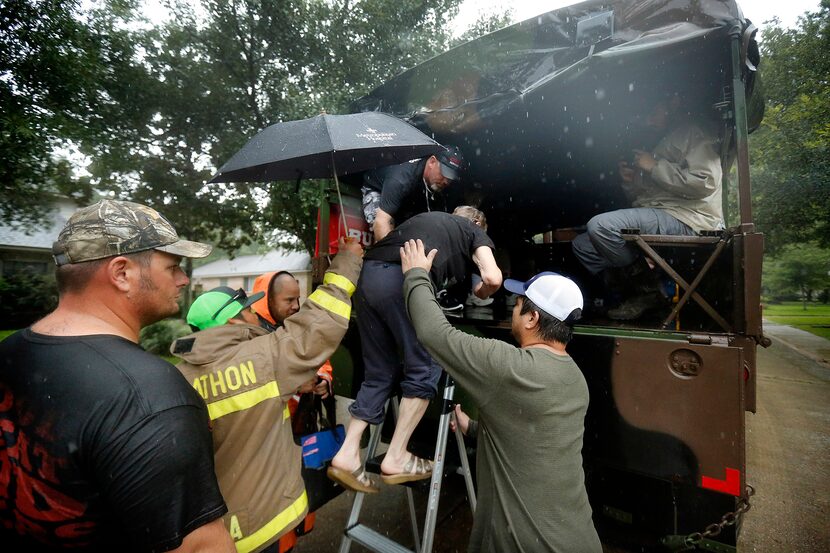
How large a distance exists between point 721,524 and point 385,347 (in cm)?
184

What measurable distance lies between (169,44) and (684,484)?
10.5 m

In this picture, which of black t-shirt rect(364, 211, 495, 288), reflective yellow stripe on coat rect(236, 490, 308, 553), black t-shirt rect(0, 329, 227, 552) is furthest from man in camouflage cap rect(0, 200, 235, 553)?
black t-shirt rect(364, 211, 495, 288)

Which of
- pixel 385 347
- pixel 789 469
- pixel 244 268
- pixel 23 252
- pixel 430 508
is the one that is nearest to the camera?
pixel 430 508

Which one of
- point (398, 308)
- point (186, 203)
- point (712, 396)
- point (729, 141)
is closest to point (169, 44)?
point (186, 203)

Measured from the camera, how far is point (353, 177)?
367cm

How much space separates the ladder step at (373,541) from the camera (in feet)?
6.70

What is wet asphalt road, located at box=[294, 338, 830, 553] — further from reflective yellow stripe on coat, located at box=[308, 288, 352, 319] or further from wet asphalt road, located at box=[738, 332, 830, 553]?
reflective yellow stripe on coat, located at box=[308, 288, 352, 319]

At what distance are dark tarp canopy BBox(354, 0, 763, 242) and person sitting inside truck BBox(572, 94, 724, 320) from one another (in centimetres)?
28

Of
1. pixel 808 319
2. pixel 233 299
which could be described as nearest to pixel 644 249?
pixel 233 299

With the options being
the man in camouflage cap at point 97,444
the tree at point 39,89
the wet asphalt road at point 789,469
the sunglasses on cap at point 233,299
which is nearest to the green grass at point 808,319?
the wet asphalt road at point 789,469

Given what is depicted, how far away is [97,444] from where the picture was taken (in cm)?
92

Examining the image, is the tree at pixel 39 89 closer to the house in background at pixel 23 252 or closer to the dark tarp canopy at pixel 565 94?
the dark tarp canopy at pixel 565 94

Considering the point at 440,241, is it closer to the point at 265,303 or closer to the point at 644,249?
the point at 644,249

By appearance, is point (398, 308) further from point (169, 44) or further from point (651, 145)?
point (169, 44)
